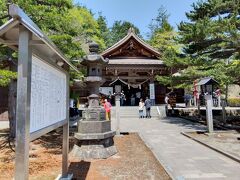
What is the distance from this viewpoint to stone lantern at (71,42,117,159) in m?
8.91

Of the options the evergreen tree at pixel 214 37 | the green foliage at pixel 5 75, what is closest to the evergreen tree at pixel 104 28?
the evergreen tree at pixel 214 37

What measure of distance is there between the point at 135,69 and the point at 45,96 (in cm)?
2484

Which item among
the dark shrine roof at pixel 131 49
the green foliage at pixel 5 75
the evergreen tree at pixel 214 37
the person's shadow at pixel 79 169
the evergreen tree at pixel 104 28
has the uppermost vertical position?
the evergreen tree at pixel 104 28

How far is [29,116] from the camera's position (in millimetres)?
3535

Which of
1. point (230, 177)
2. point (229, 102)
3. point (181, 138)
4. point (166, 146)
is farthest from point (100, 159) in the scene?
point (229, 102)

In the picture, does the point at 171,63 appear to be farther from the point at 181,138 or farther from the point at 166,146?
the point at 166,146

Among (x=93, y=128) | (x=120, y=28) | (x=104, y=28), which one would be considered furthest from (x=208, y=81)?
(x=120, y=28)

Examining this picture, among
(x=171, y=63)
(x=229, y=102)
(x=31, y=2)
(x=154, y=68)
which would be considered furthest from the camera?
(x=229, y=102)

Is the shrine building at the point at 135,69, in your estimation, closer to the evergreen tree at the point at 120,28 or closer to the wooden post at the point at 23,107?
the wooden post at the point at 23,107

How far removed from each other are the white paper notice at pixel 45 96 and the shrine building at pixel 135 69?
22443 mm

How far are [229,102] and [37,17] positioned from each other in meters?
31.0

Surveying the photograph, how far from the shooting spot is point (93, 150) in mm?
8891

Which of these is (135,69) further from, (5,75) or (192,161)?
(5,75)

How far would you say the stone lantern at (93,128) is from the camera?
8906mm
